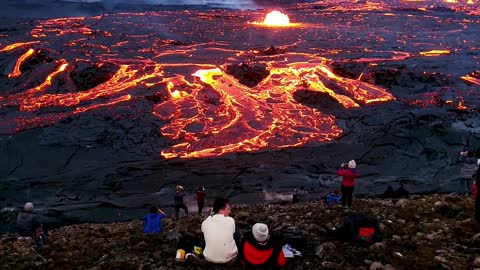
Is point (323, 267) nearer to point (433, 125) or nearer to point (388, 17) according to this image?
point (433, 125)

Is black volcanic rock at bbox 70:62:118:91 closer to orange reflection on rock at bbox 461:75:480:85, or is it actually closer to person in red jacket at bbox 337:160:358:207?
person in red jacket at bbox 337:160:358:207

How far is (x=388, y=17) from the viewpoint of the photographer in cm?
9338

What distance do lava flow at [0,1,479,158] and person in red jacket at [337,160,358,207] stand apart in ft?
44.2

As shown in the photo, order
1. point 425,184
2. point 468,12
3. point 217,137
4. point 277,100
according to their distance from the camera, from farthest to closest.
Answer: point 468,12 < point 277,100 < point 217,137 < point 425,184

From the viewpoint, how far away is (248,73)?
1732 inches

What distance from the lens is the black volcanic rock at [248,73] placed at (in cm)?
4209

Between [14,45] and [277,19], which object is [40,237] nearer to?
[14,45]

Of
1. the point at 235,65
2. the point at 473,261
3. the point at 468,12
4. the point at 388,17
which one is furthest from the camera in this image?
the point at 468,12

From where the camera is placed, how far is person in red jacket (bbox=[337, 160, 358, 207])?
14.0 m

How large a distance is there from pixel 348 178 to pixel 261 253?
664 centimetres

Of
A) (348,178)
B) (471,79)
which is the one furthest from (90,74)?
(471,79)

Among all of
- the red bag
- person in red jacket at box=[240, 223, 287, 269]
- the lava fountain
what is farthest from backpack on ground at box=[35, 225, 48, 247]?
the lava fountain

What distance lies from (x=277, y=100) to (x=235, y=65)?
1074 centimetres

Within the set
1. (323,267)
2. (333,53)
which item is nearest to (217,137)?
(323,267)
